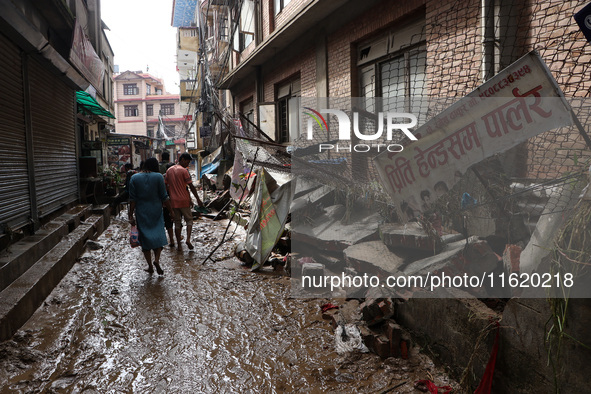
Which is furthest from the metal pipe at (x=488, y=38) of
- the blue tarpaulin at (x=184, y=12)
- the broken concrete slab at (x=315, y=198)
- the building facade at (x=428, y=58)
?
the blue tarpaulin at (x=184, y=12)

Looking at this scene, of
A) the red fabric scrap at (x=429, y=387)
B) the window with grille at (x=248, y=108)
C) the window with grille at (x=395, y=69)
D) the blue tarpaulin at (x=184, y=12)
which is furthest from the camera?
the blue tarpaulin at (x=184, y=12)

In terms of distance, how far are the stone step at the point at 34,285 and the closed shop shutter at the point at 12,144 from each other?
2.39ft

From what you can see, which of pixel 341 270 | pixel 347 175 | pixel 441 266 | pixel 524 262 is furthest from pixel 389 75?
pixel 524 262

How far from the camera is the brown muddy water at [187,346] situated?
2.79m

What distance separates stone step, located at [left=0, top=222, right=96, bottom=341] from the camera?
3.42 meters

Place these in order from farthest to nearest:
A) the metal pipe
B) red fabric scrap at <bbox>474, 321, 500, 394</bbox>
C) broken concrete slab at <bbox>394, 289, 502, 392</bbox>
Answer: the metal pipe
broken concrete slab at <bbox>394, 289, 502, 392</bbox>
red fabric scrap at <bbox>474, 321, 500, 394</bbox>

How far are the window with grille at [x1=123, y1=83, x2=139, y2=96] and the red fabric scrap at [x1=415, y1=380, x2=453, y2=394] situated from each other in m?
52.6

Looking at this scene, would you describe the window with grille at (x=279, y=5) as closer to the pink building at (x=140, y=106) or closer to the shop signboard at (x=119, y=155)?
the shop signboard at (x=119, y=155)

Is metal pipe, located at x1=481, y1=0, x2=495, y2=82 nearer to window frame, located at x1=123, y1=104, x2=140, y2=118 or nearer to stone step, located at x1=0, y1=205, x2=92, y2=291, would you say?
stone step, located at x1=0, y1=205, x2=92, y2=291

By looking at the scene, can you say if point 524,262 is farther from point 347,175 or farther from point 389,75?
point 389,75

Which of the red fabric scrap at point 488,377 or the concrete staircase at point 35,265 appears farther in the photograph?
the concrete staircase at point 35,265

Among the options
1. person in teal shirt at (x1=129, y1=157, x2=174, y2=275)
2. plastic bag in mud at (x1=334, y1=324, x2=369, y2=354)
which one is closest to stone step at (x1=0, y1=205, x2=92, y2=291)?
person in teal shirt at (x1=129, y1=157, x2=174, y2=275)

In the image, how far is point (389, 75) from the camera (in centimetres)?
739

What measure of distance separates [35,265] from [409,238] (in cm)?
469
